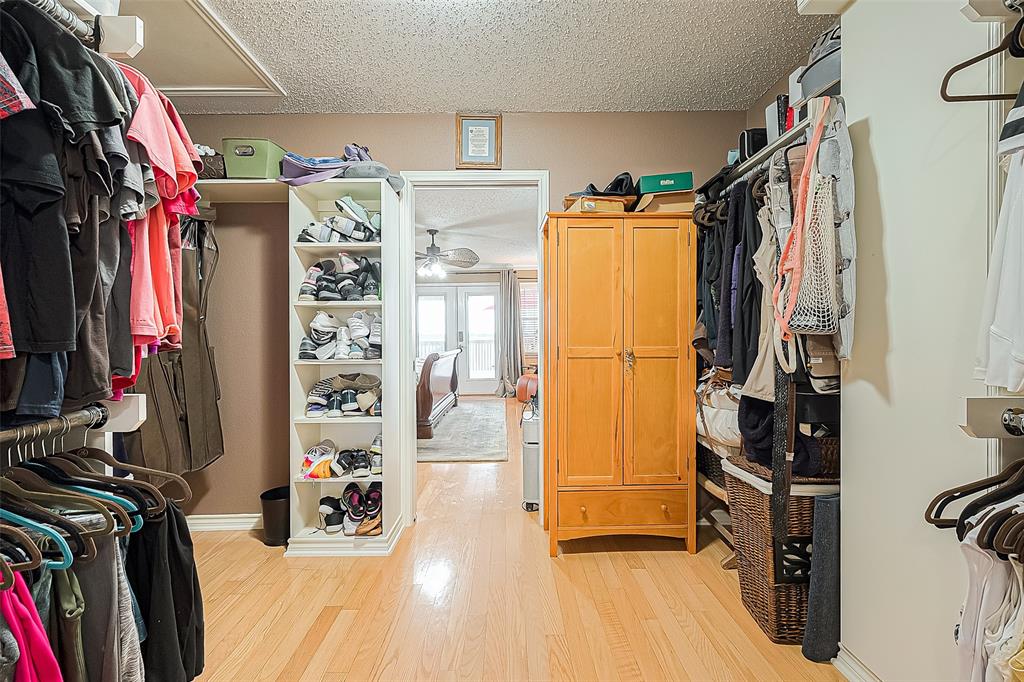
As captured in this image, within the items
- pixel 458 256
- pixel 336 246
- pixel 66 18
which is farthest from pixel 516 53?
pixel 458 256

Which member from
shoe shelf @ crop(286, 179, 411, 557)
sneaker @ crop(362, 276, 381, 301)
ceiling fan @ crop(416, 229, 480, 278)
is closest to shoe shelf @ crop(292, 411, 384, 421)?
shoe shelf @ crop(286, 179, 411, 557)

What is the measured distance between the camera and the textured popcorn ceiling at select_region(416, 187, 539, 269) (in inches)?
209

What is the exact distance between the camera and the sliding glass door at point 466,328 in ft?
34.9

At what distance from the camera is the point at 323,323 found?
10.3ft

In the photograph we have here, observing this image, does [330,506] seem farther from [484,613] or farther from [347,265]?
[347,265]

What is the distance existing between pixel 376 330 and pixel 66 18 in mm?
2114

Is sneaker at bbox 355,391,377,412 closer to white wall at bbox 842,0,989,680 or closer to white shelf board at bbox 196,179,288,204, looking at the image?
white shelf board at bbox 196,179,288,204

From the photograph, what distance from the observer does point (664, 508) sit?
9.98 ft

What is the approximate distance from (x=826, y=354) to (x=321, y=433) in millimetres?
2668

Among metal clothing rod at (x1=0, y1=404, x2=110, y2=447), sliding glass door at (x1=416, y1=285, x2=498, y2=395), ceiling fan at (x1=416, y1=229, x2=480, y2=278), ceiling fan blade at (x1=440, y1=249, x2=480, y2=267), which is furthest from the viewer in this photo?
sliding glass door at (x1=416, y1=285, x2=498, y2=395)

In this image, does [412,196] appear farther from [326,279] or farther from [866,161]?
[866,161]

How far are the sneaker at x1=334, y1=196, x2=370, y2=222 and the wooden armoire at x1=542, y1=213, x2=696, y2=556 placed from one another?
107 centimetres

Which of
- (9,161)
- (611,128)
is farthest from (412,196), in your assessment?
(9,161)

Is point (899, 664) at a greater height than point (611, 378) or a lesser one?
lesser
